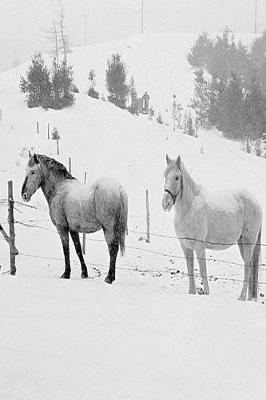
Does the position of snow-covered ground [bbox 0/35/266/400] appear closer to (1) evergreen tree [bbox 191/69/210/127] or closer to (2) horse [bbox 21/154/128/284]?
(2) horse [bbox 21/154/128/284]

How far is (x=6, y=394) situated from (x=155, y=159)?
1968cm

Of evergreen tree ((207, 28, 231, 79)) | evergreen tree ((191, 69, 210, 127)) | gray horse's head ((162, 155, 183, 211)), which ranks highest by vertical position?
evergreen tree ((207, 28, 231, 79))

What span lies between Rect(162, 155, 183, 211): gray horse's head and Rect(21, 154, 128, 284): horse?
81 cm

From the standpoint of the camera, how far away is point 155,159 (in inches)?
850

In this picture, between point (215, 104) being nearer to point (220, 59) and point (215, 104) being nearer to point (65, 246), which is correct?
point (220, 59)

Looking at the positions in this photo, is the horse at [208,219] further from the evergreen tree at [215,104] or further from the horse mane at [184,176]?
the evergreen tree at [215,104]

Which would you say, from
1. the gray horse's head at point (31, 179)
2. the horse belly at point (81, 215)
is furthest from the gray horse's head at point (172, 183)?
the gray horse's head at point (31, 179)

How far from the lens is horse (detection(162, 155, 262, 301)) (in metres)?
6.43

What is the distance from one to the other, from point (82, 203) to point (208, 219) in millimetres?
1947

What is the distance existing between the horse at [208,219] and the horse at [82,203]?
2.82 ft

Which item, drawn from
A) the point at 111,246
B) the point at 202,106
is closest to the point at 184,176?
the point at 111,246

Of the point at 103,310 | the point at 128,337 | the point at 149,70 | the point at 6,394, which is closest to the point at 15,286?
the point at 103,310

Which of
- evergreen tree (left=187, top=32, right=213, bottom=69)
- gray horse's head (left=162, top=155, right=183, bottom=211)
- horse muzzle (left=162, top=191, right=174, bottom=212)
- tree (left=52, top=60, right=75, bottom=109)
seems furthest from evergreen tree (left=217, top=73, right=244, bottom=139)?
horse muzzle (left=162, top=191, right=174, bottom=212)

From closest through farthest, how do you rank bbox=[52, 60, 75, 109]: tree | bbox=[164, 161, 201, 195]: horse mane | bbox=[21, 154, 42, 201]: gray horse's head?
bbox=[164, 161, 201, 195]: horse mane → bbox=[21, 154, 42, 201]: gray horse's head → bbox=[52, 60, 75, 109]: tree
